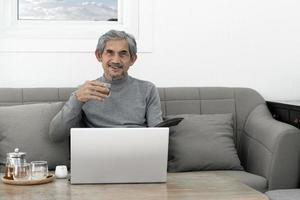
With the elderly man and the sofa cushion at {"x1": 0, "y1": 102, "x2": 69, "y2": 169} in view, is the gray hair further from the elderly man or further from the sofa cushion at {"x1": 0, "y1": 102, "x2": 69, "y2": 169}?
the sofa cushion at {"x1": 0, "y1": 102, "x2": 69, "y2": 169}

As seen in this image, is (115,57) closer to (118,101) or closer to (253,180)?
(118,101)

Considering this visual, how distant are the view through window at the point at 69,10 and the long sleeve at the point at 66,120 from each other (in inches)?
33.9

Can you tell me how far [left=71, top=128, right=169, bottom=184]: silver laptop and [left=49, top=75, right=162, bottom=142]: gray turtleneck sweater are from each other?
0.80m

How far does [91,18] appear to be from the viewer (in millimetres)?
3293

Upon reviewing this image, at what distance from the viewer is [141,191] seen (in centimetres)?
172

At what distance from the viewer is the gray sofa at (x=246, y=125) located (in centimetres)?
264

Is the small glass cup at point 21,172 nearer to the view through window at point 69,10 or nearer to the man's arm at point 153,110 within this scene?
the man's arm at point 153,110

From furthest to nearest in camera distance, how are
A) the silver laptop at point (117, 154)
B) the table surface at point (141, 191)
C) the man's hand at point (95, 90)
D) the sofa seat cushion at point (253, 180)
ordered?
the sofa seat cushion at point (253, 180), the man's hand at point (95, 90), the silver laptop at point (117, 154), the table surface at point (141, 191)

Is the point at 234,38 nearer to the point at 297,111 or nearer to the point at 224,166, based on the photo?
the point at 297,111

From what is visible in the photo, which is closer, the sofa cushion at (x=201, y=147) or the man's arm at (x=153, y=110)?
the man's arm at (x=153, y=110)

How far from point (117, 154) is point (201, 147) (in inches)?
43.9

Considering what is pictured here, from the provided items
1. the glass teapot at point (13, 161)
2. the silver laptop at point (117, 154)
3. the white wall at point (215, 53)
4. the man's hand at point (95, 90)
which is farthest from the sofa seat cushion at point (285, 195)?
the white wall at point (215, 53)

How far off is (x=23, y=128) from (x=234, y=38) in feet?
4.94

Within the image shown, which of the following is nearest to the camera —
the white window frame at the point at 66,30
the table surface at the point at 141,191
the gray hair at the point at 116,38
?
the table surface at the point at 141,191
